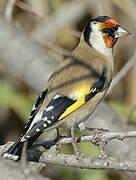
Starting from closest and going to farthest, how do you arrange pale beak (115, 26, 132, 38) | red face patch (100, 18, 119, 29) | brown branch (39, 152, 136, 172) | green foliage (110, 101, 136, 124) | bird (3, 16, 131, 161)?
1. brown branch (39, 152, 136, 172)
2. bird (3, 16, 131, 161)
3. pale beak (115, 26, 132, 38)
4. red face patch (100, 18, 119, 29)
5. green foliage (110, 101, 136, 124)

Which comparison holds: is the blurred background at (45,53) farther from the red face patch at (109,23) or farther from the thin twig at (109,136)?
the thin twig at (109,136)

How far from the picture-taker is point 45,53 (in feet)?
15.3

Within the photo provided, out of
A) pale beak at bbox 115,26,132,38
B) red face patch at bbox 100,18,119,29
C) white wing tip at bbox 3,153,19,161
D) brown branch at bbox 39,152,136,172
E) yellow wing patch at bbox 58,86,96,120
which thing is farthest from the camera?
red face patch at bbox 100,18,119,29

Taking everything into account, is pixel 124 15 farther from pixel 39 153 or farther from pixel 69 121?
pixel 39 153

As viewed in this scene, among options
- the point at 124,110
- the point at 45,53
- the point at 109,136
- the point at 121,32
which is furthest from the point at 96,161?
the point at 124,110

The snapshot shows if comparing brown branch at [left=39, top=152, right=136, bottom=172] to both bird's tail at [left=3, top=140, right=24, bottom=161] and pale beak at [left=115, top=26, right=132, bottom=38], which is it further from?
pale beak at [left=115, top=26, right=132, bottom=38]

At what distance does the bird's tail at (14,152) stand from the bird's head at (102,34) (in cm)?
118

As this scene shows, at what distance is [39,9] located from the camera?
17.9 ft

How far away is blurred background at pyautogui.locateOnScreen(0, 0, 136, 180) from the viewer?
4.56m

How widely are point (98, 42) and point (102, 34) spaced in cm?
6

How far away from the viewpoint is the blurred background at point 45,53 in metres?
4.56

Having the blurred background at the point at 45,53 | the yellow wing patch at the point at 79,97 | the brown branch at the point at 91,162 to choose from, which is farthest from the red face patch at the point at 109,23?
the brown branch at the point at 91,162

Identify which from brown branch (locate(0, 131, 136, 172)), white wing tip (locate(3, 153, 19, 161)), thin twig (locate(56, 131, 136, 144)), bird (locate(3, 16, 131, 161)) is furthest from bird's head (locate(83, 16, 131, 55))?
white wing tip (locate(3, 153, 19, 161))

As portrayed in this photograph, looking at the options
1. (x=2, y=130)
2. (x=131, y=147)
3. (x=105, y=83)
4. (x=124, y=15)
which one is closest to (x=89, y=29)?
(x=105, y=83)
